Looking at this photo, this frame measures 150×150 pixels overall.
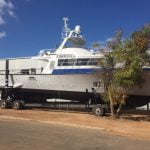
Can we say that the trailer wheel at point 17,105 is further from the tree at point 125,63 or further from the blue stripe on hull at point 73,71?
the tree at point 125,63

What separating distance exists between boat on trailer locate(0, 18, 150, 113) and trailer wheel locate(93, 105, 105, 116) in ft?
4.65

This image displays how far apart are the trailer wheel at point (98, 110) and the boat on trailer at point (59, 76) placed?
1.42 metres

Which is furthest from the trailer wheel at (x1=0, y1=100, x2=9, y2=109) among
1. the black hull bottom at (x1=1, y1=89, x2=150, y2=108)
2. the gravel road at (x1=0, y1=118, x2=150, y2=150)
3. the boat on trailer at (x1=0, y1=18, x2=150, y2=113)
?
the gravel road at (x1=0, y1=118, x2=150, y2=150)

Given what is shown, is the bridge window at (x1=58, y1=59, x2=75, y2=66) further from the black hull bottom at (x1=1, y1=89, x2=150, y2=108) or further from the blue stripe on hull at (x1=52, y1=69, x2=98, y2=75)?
the black hull bottom at (x1=1, y1=89, x2=150, y2=108)

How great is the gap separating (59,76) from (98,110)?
440cm

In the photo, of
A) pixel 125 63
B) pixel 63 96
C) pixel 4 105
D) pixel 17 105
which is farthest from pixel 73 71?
pixel 4 105

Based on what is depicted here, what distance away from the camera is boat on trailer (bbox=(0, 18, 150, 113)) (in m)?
26.5

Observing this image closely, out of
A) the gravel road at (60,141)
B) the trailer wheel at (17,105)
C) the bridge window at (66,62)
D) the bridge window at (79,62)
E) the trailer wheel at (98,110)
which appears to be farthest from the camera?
the trailer wheel at (17,105)

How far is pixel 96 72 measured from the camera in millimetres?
25969

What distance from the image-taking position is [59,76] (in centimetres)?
2759

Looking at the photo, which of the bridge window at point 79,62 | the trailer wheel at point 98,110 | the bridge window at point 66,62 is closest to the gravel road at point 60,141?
the trailer wheel at point 98,110

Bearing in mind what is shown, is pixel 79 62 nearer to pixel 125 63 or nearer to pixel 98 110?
pixel 98 110

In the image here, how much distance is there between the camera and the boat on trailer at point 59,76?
2655 cm

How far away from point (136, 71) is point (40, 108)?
10.2 metres
